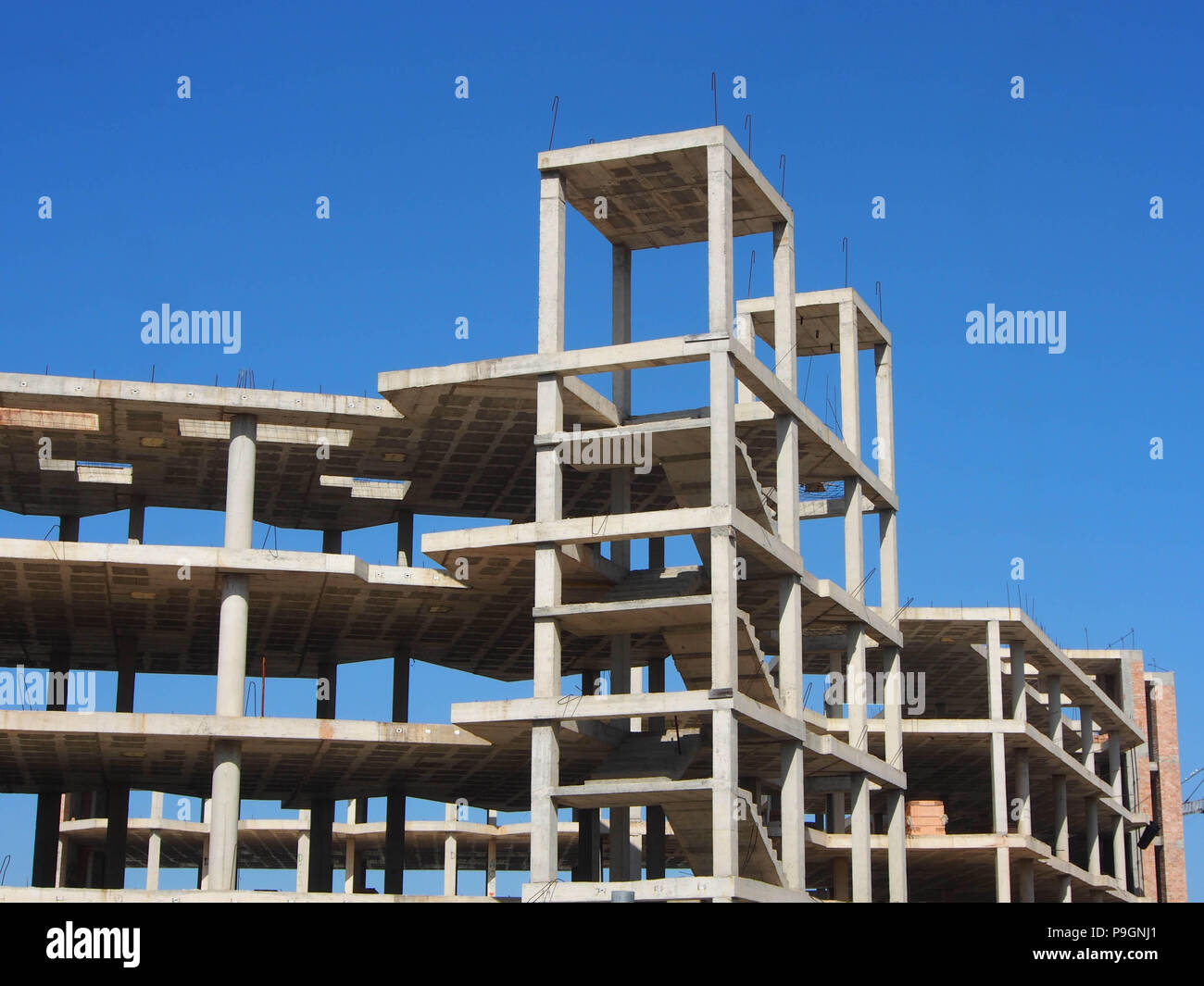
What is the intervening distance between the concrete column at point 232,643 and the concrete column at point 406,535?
1057 centimetres

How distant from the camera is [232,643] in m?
47.9

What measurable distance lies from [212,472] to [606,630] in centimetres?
1578

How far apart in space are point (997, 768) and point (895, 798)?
6719 millimetres

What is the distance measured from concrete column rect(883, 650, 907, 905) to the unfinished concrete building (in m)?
0.16

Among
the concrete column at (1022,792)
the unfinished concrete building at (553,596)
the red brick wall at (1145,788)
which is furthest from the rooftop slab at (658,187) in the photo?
the red brick wall at (1145,788)

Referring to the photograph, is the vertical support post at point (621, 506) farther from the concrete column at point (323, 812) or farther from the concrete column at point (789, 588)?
the concrete column at point (323, 812)

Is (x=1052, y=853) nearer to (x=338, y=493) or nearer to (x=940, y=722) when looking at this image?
(x=940, y=722)

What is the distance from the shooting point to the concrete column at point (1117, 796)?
85.8 meters

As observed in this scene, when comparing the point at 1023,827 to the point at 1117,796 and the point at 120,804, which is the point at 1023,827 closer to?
the point at 1117,796

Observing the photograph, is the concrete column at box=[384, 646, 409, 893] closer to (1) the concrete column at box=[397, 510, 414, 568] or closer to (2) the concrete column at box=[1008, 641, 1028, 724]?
(1) the concrete column at box=[397, 510, 414, 568]

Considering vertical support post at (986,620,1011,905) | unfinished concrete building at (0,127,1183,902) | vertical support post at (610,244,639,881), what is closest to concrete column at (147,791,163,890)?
unfinished concrete building at (0,127,1183,902)

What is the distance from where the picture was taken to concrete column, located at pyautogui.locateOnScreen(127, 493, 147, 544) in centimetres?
5750
